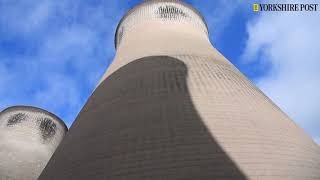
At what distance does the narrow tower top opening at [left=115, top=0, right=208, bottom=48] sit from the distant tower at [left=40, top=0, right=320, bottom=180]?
197cm

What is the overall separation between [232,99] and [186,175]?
1798 mm

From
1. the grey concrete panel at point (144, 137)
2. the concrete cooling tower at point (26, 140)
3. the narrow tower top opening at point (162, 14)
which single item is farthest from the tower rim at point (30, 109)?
the grey concrete panel at point (144, 137)

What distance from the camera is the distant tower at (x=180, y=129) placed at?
4.16 meters

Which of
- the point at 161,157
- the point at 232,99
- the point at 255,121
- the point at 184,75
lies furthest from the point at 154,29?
the point at 161,157

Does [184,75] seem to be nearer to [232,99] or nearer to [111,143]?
[232,99]

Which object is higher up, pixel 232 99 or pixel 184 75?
pixel 184 75

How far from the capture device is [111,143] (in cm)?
468

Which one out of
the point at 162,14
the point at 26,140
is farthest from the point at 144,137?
the point at 26,140

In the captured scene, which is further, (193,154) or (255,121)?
(255,121)

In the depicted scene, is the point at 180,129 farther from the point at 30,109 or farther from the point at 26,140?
the point at 30,109

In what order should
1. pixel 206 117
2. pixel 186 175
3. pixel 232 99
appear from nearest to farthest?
pixel 186 175, pixel 206 117, pixel 232 99

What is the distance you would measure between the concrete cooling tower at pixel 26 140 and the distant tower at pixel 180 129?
6.95 metres

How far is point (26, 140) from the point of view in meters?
12.6

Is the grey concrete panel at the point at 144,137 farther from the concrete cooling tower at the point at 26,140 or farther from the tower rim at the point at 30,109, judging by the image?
the tower rim at the point at 30,109
